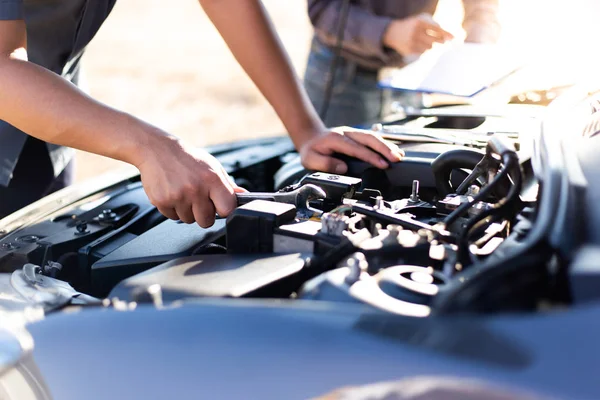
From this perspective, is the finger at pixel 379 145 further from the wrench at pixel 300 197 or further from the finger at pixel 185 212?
the finger at pixel 185 212

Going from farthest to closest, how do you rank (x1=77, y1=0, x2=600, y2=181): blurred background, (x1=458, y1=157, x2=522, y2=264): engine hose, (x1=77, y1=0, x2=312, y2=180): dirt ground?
1. (x1=77, y1=0, x2=312, y2=180): dirt ground
2. (x1=77, y1=0, x2=600, y2=181): blurred background
3. (x1=458, y1=157, x2=522, y2=264): engine hose

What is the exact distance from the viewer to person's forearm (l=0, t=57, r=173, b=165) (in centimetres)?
134

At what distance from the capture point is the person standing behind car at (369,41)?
95.1 inches

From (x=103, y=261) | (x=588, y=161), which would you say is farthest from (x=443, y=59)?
(x=103, y=261)

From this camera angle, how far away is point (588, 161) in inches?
46.7

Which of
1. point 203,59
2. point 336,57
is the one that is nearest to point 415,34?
point 336,57

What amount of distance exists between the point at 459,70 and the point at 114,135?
3.84 ft

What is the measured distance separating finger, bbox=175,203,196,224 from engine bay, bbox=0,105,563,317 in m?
0.06

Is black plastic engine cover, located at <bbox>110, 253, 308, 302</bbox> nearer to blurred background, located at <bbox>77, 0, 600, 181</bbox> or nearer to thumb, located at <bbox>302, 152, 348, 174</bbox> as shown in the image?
thumb, located at <bbox>302, 152, 348, 174</bbox>

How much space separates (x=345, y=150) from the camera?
1738 millimetres

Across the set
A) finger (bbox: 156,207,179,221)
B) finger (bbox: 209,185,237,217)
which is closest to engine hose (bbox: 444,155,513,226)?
finger (bbox: 209,185,237,217)

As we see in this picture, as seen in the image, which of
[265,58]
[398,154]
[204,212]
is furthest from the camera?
[265,58]

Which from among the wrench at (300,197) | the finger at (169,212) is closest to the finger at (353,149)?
the wrench at (300,197)

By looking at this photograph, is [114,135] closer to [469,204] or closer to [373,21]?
[469,204]
